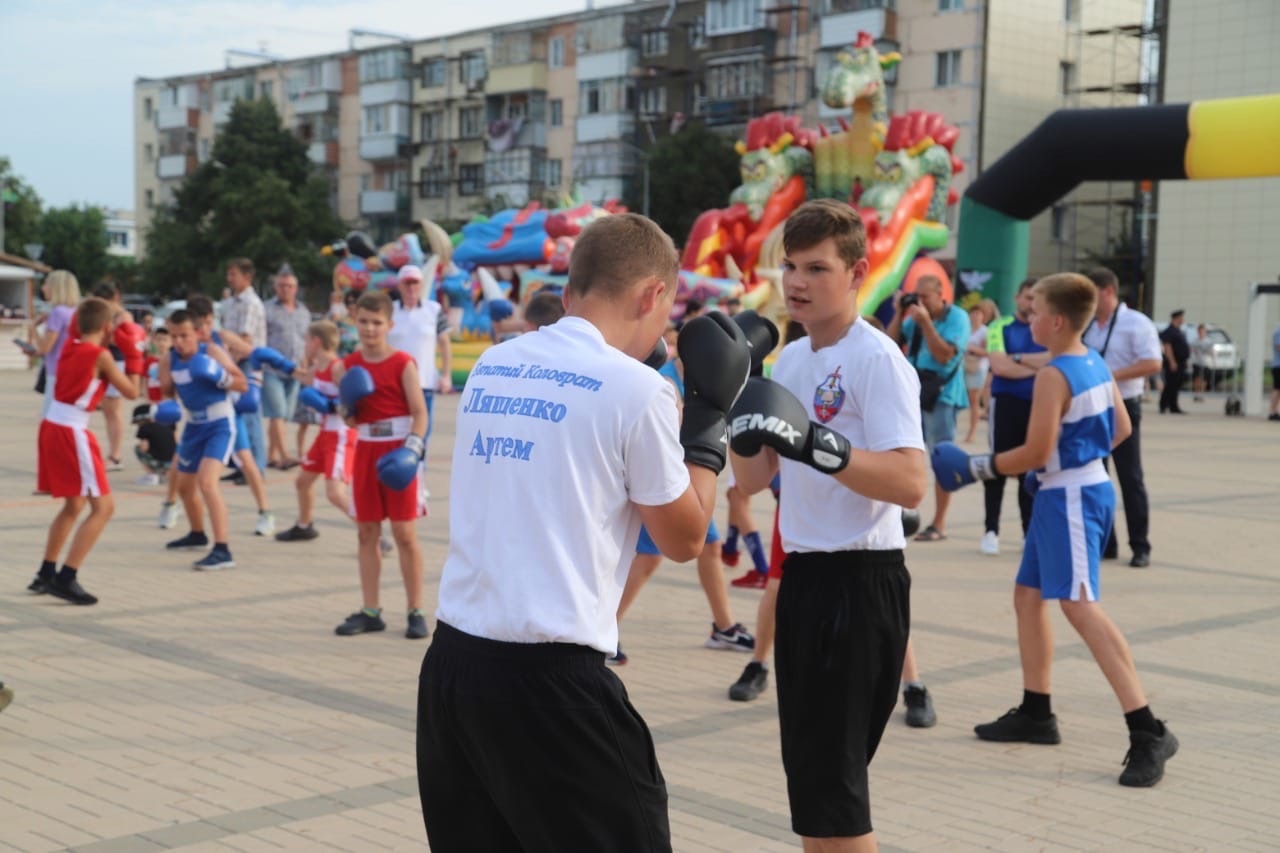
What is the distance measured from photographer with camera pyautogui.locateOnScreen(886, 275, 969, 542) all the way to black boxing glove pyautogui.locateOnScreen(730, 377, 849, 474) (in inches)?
265

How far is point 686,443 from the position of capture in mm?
A: 2824

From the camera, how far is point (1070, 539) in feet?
17.6

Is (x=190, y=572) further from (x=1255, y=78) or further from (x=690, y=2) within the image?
(x=690, y=2)

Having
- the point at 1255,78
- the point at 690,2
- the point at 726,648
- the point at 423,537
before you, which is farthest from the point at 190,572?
the point at 690,2

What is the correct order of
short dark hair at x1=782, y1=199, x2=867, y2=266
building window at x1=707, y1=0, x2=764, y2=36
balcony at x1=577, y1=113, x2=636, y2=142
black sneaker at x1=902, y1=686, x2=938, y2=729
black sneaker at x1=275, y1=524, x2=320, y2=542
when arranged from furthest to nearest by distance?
balcony at x1=577, y1=113, x2=636, y2=142 → building window at x1=707, y1=0, x2=764, y2=36 → black sneaker at x1=275, y1=524, x2=320, y2=542 → black sneaker at x1=902, y1=686, x2=938, y2=729 → short dark hair at x1=782, y1=199, x2=867, y2=266

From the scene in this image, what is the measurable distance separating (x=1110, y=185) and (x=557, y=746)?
4840 centimetres

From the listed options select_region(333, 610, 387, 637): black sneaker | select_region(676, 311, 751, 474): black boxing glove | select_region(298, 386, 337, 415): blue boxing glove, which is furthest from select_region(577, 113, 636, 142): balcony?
select_region(676, 311, 751, 474): black boxing glove

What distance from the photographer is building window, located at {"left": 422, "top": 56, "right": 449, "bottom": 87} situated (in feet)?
217

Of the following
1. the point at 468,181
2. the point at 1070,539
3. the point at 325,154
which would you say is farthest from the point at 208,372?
the point at 325,154

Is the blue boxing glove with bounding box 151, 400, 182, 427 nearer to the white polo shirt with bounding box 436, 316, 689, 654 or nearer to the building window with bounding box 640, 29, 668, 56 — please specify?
the white polo shirt with bounding box 436, 316, 689, 654

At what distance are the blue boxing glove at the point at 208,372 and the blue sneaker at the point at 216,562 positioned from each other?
1.07 meters

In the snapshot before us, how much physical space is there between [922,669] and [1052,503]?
4.90 ft

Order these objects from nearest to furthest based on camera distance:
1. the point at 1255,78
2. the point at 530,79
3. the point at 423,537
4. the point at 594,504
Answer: the point at 594,504 < the point at 423,537 < the point at 1255,78 < the point at 530,79

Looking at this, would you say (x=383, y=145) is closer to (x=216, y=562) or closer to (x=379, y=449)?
(x=216, y=562)
